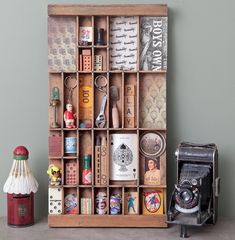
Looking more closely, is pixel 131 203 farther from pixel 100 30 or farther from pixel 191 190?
pixel 100 30

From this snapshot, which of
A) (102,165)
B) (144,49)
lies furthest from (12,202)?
(144,49)

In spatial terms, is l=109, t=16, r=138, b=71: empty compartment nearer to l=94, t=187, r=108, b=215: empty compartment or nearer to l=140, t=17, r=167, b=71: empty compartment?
l=140, t=17, r=167, b=71: empty compartment

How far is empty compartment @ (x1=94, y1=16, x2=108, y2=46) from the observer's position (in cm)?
292

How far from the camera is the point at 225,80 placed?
3031mm

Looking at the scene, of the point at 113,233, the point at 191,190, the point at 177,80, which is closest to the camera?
the point at 191,190

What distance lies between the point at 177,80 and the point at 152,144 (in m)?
0.39

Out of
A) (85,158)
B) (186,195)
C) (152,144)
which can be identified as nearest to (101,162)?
(85,158)

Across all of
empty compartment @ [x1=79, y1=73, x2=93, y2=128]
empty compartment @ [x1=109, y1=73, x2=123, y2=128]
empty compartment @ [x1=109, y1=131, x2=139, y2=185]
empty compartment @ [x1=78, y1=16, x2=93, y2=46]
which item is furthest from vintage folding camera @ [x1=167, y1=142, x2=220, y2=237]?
empty compartment @ [x1=78, y1=16, x2=93, y2=46]

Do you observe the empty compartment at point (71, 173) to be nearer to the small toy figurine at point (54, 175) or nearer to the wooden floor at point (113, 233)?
the small toy figurine at point (54, 175)

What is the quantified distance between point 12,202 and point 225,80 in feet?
4.39

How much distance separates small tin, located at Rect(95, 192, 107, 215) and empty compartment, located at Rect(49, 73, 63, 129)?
0.44 m

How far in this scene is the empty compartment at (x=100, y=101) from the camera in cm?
294

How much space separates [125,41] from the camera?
2945 millimetres

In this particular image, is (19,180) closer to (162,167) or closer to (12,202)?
(12,202)
